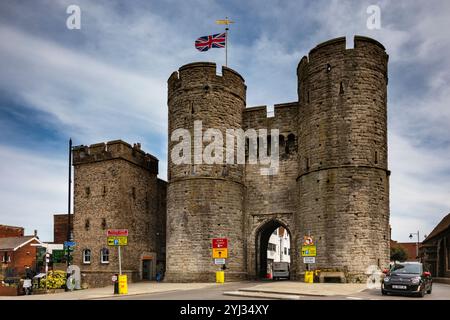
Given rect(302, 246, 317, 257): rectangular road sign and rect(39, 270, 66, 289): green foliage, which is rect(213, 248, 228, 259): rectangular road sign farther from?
rect(39, 270, 66, 289): green foliage

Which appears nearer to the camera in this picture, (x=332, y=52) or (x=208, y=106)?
(x=332, y=52)

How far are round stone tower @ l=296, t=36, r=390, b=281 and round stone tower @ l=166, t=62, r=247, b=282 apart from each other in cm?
491

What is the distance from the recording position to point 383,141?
31188 millimetres

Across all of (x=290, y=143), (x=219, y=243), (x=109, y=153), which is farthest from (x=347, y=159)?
(x=109, y=153)

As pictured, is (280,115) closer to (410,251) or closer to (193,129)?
(193,129)

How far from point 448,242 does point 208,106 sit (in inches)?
848

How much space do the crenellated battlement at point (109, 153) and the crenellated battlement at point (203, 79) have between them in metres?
5.08

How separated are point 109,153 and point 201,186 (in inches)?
267

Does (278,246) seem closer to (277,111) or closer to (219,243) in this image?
(277,111)

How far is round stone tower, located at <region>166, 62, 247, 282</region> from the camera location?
32.8 metres

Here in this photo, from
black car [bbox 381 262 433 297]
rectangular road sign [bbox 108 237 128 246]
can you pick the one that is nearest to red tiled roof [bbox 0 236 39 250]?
rectangular road sign [bbox 108 237 128 246]

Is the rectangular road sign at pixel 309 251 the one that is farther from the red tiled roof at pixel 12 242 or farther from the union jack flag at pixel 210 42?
the red tiled roof at pixel 12 242

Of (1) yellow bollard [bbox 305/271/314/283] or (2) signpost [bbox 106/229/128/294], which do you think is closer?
(2) signpost [bbox 106/229/128/294]
